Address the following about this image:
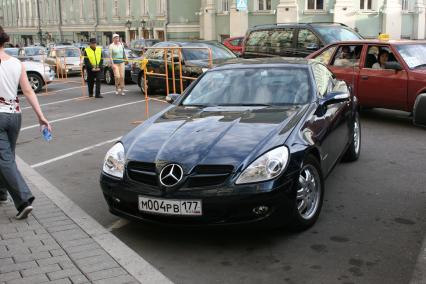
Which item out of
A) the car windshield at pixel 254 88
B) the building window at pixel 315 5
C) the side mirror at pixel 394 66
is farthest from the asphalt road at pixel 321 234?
the building window at pixel 315 5

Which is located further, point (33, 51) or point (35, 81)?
point (33, 51)

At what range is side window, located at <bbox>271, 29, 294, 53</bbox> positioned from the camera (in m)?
14.1

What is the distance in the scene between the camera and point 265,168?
13.9 ft

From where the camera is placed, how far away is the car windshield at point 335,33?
13.5 meters

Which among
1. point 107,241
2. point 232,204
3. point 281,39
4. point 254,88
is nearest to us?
point 232,204

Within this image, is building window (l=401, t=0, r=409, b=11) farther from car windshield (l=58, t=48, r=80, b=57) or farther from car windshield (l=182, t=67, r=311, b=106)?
car windshield (l=182, t=67, r=311, b=106)

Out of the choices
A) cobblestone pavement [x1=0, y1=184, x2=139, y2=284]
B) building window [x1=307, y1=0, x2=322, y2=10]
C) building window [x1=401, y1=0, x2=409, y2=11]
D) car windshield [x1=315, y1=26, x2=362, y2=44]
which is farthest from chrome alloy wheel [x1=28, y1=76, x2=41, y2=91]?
building window [x1=401, y1=0, x2=409, y2=11]

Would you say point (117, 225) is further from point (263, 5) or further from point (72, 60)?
point (263, 5)

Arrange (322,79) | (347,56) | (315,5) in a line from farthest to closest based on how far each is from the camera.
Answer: (315,5), (347,56), (322,79)

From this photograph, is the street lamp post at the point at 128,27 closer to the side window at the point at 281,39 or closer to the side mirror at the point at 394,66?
the side window at the point at 281,39

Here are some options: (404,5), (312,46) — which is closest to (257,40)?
(312,46)

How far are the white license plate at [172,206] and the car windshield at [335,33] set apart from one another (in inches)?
395

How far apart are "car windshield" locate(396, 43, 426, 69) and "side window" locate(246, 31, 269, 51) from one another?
211 inches

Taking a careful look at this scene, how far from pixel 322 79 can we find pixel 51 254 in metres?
3.52
